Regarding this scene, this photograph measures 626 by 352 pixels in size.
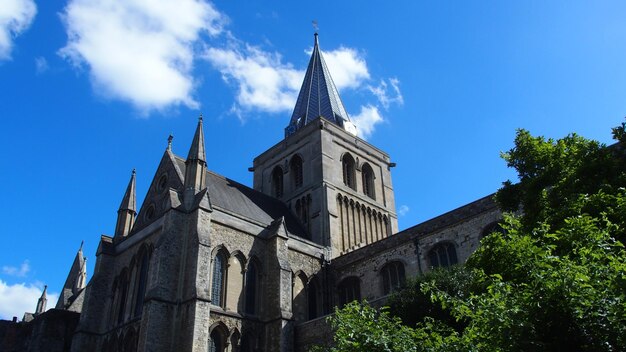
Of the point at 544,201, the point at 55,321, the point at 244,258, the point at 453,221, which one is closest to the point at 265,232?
the point at 244,258

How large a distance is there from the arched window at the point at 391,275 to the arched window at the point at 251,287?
676 cm

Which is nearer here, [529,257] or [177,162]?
[529,257]

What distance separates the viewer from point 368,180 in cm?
4056

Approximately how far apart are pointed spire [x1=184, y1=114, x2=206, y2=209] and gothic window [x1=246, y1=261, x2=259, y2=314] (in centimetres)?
453

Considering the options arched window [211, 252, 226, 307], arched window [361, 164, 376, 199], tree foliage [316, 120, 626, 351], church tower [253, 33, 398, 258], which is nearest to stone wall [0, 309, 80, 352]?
arched window [211, 252, 226, 307]

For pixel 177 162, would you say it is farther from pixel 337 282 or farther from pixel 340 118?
pixel 340 118

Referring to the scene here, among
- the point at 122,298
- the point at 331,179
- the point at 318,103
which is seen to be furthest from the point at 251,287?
the point at 318,103

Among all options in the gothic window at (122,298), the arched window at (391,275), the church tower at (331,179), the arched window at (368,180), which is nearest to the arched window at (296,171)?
the church tower at (331,179)

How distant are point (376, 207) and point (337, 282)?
1000 cm

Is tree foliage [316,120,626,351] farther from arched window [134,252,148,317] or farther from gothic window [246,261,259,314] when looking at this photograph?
arched window [134,252,148,317]

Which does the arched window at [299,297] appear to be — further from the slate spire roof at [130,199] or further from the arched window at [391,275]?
the slate spire roof at [130,199]

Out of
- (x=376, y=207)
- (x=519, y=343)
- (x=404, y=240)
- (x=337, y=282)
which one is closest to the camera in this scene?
(x=519, y=343)

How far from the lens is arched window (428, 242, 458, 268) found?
25.9m

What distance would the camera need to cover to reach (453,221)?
86.2 feet
